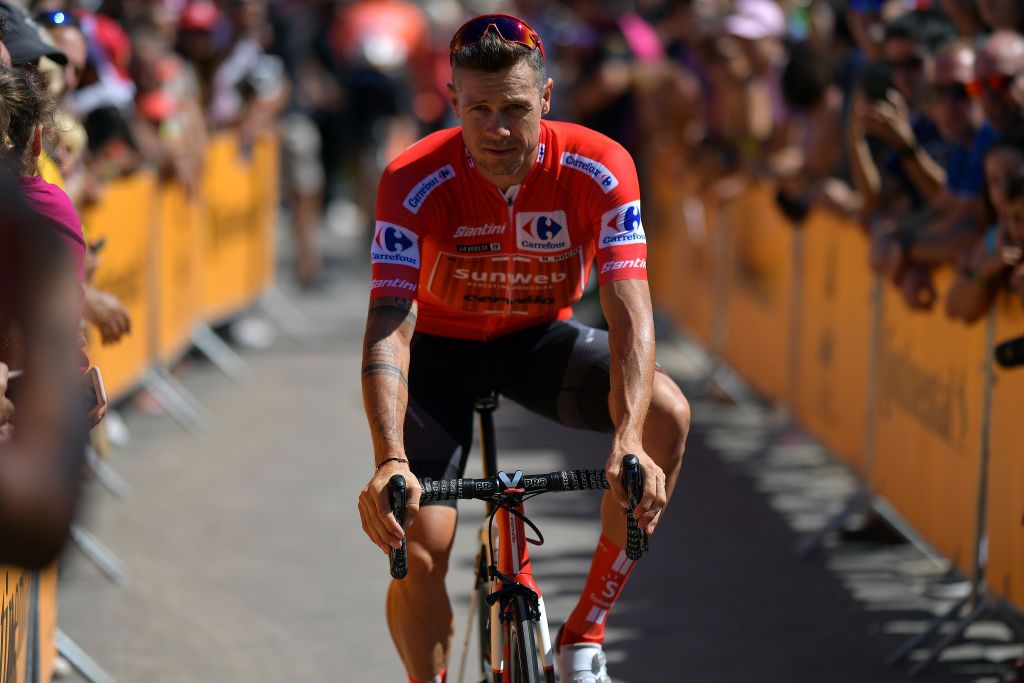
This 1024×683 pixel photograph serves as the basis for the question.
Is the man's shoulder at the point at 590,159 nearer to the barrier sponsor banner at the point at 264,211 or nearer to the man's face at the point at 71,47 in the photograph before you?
the man's face at the point at 71,47

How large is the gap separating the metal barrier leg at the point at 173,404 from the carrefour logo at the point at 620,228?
593cm

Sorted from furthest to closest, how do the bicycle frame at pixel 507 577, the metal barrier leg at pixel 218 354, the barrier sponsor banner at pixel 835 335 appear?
the metal barrier leg at pixel 218 354 < the barrier sponsor banner at pixel 835 335 < the bicycle frame at pixel 507 577

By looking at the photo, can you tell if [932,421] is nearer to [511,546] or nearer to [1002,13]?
[1002,13]

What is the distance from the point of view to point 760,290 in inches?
395

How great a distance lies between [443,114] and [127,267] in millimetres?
7169

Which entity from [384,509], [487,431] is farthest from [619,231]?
[384,509]

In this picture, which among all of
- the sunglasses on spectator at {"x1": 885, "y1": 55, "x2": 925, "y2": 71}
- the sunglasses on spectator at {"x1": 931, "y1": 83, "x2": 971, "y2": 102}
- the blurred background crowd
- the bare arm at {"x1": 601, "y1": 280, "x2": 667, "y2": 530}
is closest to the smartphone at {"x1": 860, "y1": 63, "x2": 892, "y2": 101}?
the blurred background crowd

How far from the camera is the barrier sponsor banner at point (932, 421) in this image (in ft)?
20.1

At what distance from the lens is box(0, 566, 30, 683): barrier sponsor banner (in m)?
4.23

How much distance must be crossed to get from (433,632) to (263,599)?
7.94 ft

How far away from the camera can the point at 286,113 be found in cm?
1677

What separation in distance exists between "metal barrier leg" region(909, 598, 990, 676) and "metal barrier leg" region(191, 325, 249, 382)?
6.56 metres

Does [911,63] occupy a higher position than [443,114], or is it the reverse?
[443,114]

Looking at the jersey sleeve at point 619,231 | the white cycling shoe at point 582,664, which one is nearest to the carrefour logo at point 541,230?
the jersey sleeve at point 619,231
